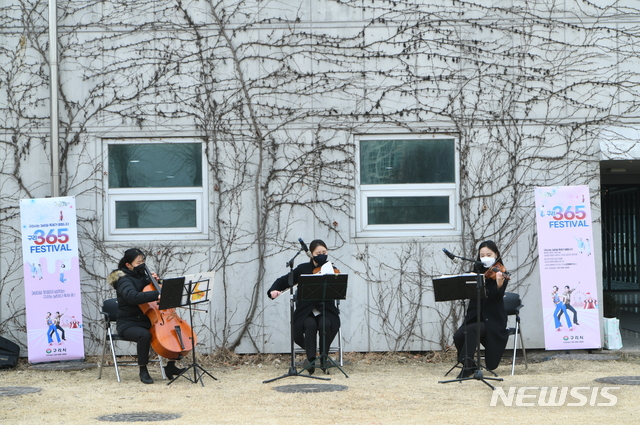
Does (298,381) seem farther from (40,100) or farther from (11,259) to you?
(40,100)

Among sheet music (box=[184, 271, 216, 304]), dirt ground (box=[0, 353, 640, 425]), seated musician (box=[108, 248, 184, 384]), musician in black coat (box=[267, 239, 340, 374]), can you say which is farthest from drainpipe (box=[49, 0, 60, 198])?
musician in black coat (box=[267, 239, 340, 374])

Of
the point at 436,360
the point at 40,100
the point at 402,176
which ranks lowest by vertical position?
the point at 436,360

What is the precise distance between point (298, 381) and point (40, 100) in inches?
170

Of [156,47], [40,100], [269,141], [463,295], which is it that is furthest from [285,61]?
[463,295]

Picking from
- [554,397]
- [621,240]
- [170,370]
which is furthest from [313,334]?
[621,240]

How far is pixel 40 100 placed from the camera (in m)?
8.73

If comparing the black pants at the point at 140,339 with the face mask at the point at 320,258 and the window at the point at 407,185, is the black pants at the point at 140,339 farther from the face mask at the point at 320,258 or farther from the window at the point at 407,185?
the window at the point at 407,185

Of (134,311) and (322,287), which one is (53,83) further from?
(322,287)

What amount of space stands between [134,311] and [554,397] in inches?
148

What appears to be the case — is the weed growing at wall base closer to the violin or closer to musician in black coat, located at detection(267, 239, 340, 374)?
the violin

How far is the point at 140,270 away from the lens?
23.9ft

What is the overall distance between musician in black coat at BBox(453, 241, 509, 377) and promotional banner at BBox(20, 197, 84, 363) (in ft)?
12.7

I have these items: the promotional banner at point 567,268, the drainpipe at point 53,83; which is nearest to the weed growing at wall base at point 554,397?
the promotional banner at point 567,268

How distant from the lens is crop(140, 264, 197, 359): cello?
23.0 feet
